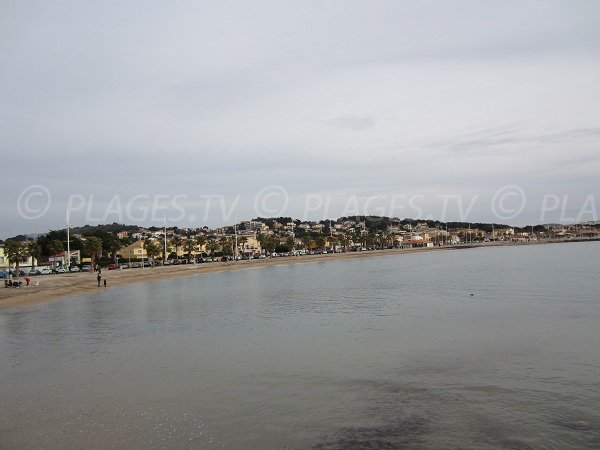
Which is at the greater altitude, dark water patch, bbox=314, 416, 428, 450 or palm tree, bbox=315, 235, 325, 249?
palm tree, bbox=315, 235, 325, 249

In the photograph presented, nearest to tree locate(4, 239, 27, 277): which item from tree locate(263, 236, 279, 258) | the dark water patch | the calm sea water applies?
the calm sea water

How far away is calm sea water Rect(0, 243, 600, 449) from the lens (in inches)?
358

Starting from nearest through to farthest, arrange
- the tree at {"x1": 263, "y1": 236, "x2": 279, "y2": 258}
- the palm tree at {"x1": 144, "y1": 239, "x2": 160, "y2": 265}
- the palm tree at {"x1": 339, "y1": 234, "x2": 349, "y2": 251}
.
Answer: the palm tree at {"x1": 144, "y1": 239, "x2": 160, "y2": 265}, the tree at {"x1": 263, "y1": 236, "x2": 279, "y2": 258}, the palm tree at {"x1": 339, "y1": 234, "x2": 349, "y2": 251}

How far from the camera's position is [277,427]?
9.44m

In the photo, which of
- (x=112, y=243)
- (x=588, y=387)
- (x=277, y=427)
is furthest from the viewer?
(x=112, y=243)

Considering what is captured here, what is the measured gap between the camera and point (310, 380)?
12.6 meters

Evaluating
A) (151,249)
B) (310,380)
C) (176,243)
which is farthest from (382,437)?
(176,243)

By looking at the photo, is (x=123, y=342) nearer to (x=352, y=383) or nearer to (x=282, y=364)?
(x=282, y=364)

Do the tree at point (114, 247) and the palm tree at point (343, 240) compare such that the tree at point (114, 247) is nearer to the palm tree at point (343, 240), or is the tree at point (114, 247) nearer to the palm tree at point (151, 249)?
the palm tree at point (151, 249)

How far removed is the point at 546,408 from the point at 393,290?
2703 cm

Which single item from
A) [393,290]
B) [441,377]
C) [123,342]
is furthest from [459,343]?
[393,290]

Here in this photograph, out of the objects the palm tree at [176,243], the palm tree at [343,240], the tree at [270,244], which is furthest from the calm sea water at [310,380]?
the palm tree at [343,240]

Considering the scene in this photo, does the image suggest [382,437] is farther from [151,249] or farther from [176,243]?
[176,243]

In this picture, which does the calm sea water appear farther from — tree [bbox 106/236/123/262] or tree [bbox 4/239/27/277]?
tree [bbox 106/236/123/262]
